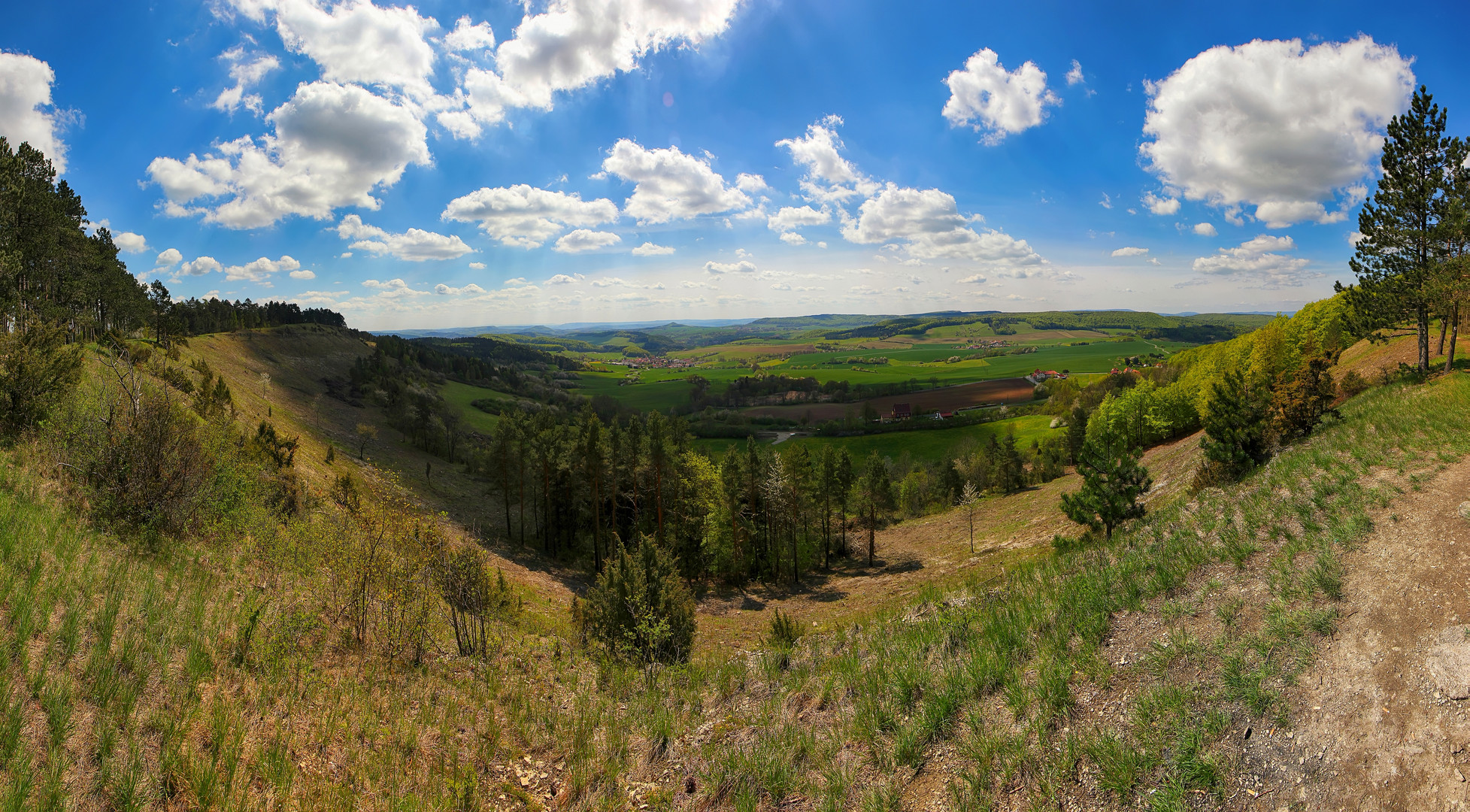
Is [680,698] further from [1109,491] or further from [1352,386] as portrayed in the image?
[1352,386]

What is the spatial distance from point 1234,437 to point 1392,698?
2115cm

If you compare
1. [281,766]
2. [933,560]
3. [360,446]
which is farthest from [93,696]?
[360,446]

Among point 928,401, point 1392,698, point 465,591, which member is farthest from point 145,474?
point 928,401

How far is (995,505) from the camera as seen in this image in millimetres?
52000

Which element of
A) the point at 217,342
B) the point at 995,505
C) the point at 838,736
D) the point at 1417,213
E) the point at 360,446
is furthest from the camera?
the point at 217,342

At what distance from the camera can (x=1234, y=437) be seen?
21375 mm

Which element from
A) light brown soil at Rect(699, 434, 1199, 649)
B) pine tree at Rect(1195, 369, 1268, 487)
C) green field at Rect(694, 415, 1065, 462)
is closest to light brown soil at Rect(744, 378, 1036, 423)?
green field at Rect(694, 415, 1065, 462)

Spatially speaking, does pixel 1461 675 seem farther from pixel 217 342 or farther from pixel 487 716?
pixel 217 342

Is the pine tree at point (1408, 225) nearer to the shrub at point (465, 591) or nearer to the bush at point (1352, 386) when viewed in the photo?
the bush at point (1352, 386)

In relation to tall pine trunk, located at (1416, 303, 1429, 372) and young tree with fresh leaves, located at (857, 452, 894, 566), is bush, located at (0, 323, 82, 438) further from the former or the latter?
tall pine trunk, located at (1416, 303, 1429, 372)

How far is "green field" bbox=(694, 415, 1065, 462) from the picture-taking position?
295ft

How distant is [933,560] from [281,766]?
40.6 meters

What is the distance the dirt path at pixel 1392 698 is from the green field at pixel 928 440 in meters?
79.6

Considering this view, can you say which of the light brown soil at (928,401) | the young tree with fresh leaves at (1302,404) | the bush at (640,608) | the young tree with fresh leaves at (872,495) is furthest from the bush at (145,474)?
the light brown soil at (928,401)
